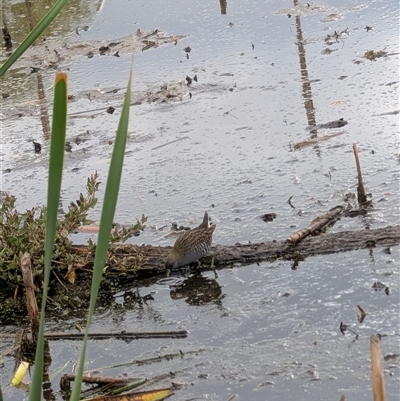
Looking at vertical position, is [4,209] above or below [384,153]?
above

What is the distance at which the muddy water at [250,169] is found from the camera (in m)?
4.27

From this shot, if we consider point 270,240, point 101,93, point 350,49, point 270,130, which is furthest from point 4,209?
point 350,49

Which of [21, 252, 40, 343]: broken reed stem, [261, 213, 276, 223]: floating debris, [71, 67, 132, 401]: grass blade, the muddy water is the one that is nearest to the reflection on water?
the muddy water

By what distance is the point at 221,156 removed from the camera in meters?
7.53

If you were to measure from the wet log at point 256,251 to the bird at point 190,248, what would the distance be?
11 cm

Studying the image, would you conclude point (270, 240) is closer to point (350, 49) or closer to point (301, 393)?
point (301, 393)

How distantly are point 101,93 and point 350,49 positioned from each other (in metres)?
2.99

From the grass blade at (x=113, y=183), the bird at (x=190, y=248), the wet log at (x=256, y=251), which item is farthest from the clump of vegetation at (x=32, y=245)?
the grass blade at (x=113, y=183)

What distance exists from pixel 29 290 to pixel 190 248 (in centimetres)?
125

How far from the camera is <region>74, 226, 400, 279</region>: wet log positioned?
5215mm

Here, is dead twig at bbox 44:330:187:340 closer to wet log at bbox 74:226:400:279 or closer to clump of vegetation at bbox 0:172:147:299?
clump of vegetation at bbox 0:172:147:299

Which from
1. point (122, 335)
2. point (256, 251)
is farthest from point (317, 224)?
point (122, 335)

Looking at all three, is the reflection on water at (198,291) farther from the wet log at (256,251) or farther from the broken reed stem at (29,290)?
the broken reed stem at (29,290)

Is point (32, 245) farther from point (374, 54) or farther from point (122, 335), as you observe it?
point (374, 54)
